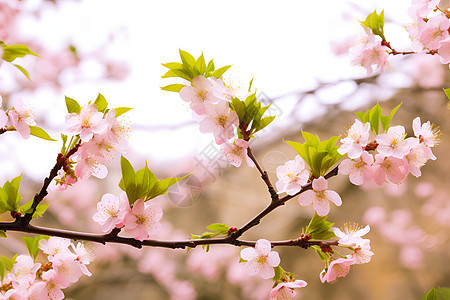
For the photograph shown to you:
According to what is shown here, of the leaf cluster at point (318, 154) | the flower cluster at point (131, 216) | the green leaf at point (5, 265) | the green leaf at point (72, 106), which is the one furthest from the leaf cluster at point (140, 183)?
the green leaf at point (5, 265)

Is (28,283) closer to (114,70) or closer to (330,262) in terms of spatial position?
(330,262)

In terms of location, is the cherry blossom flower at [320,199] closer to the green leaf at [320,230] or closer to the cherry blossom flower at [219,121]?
the green leaf at [320,230]

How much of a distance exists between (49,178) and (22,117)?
0.13 m

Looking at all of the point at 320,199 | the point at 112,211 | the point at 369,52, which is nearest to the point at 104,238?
the point at 112,211

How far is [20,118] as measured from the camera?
2.22 ft

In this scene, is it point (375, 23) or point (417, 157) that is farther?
point (375, 23)

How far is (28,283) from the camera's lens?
0.72 meters

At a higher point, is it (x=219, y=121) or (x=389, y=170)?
(x=219, y=121)

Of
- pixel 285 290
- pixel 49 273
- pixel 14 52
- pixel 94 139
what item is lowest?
pixel 285 290

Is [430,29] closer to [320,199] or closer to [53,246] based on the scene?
[320,199]

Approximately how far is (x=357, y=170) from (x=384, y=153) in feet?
0.18

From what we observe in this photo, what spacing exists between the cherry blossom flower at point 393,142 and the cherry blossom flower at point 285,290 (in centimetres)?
27

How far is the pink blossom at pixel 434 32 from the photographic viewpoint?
741 millimetres

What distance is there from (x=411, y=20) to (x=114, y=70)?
11.5ft
